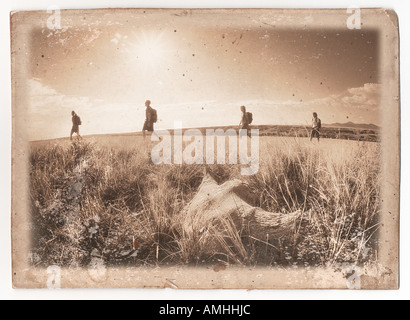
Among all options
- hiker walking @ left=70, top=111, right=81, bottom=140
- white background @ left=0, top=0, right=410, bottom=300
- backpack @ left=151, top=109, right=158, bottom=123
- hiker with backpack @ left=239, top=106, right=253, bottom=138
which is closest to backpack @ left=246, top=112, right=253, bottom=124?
hiker with backpack @ left=239, top=106, right=253, bottom=138

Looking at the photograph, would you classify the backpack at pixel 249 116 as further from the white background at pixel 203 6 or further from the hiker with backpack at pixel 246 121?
the white background at pixel 203 6

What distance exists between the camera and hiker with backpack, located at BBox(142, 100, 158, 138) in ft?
6.55

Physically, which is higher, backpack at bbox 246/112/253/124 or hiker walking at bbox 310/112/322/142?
backpack at bbox 246/112/253/124

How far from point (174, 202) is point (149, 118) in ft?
1.75

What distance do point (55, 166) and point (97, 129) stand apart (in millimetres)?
341

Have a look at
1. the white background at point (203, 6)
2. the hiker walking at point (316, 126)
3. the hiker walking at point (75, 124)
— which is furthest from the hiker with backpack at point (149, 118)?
the hiker walking at point (316, 126)

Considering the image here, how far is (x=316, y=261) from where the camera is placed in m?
1.98

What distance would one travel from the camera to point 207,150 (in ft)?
6.55

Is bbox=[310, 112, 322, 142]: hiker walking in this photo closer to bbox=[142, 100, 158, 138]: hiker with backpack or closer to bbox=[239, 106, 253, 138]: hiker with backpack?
bbox=[239, 106, 253, 138]: hiker with backpack

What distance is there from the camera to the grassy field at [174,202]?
1977 millimetres

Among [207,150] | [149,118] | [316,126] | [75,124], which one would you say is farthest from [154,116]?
[316,126]

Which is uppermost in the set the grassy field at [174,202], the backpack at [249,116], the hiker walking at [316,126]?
the backpack at [249,116]
